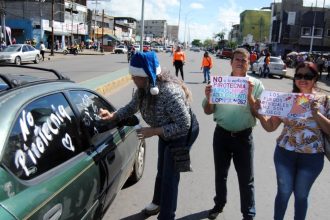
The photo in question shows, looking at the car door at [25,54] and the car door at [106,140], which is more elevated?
the car door at [106,140]

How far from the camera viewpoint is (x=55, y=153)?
9.33 feet

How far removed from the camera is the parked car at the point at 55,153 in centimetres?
234

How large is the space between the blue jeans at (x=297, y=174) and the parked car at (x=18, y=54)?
25.2 m

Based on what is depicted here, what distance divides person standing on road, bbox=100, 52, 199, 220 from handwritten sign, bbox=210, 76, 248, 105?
0.91ft

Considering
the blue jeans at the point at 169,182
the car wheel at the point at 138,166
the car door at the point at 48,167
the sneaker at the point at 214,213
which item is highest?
the car door at the point at 48,167

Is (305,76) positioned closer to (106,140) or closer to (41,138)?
(106,140)

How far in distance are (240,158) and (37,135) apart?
2.06 metres

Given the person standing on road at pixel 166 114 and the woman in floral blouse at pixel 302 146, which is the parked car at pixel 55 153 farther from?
the woman in floral blouse at pixel 302 146

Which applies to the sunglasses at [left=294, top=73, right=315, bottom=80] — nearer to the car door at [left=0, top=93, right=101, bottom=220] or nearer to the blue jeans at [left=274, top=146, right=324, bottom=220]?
the blue jeans at [left=274, top=146, right=324, bottom=220]

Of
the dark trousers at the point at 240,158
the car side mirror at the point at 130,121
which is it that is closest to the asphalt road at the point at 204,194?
the dark trousers at the point at 240,158

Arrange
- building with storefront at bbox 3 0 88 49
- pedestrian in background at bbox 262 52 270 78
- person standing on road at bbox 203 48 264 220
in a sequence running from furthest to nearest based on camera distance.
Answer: building with storefront at bbox 3 0 88 49 → pedestrian in background at bbox 262 52 270 78 → person standing on road at bbox 203 48 264 220

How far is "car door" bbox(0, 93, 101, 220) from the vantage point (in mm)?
2303

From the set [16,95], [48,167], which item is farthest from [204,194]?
[16,95]

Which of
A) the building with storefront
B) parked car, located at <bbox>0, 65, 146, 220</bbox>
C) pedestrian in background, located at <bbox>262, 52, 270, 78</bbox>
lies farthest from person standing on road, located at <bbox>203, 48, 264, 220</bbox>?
the building with storefront
